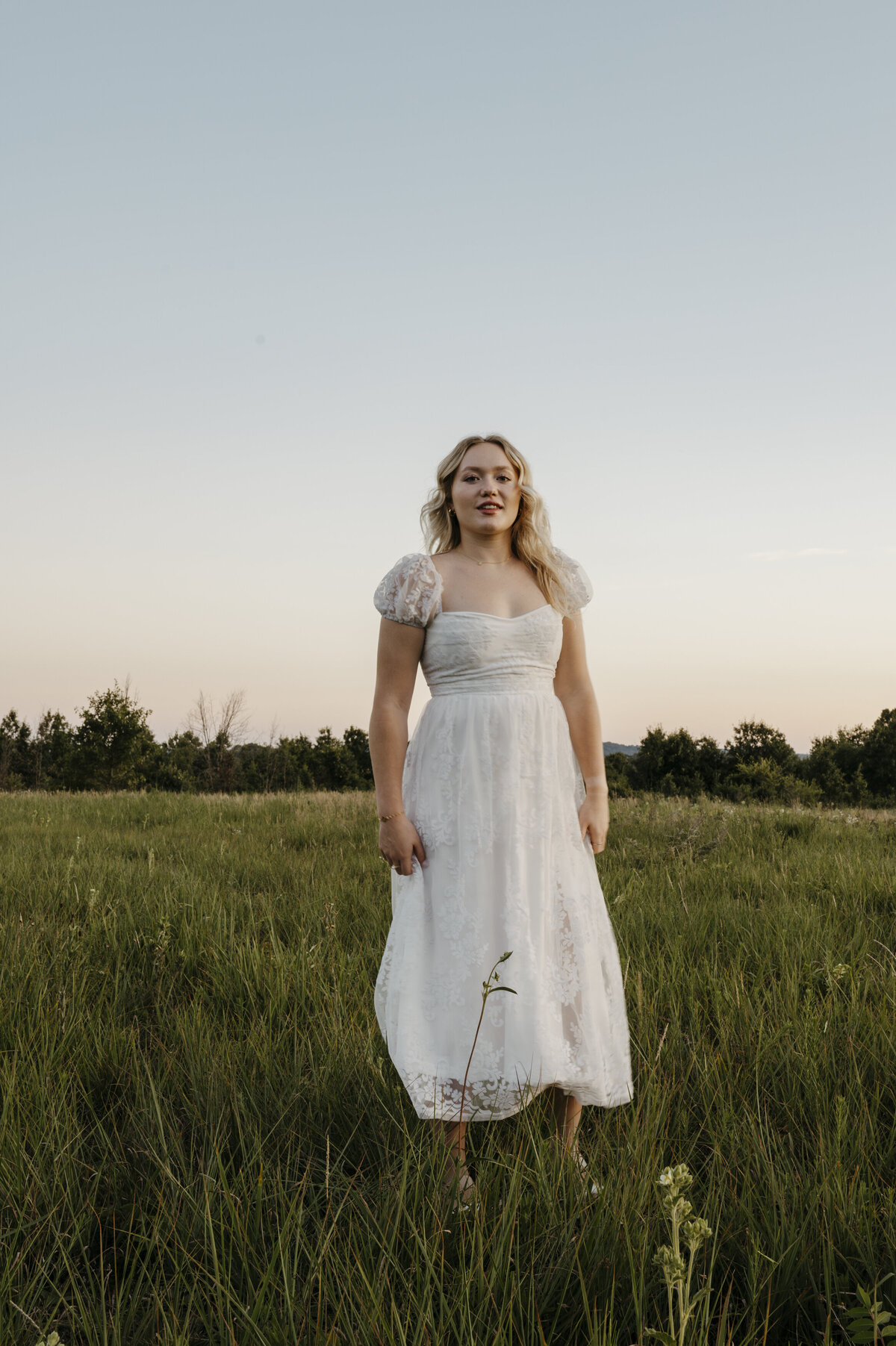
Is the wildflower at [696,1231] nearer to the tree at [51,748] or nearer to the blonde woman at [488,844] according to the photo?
the blonde woman at [488,844]

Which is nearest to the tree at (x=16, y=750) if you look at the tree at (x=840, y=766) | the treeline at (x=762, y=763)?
the treeline at (x=762, y=763)

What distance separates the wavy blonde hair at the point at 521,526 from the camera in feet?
9.75

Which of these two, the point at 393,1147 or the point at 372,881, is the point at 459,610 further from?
the point at 372,881

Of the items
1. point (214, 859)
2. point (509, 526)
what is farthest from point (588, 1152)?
point (214, 859)

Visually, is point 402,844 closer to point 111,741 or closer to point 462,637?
point 462,637

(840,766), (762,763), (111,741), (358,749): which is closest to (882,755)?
(840,766)

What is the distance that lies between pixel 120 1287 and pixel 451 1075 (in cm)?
98

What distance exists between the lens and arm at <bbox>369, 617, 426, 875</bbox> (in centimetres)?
260

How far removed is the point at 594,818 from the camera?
9.30 feet

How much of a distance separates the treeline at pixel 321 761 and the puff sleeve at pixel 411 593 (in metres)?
48.4

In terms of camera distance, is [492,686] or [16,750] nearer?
[492,686]

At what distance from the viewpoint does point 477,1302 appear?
1.68 metres

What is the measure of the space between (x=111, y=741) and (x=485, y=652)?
2221 inches

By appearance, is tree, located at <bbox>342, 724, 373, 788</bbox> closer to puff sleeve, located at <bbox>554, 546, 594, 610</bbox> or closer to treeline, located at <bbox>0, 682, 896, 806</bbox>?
treeline, located at <bbox>0, 682, 896, 806</bbox>
